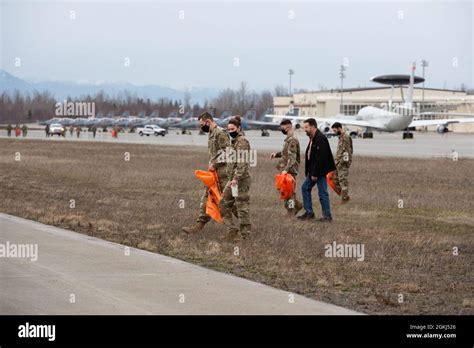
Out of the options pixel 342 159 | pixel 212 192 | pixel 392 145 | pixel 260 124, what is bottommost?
pixel 392 145

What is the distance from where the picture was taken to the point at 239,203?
14773 mm

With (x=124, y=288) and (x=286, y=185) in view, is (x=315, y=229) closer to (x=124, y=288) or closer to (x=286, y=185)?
(x=286, y=185)

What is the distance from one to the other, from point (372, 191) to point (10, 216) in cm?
1113

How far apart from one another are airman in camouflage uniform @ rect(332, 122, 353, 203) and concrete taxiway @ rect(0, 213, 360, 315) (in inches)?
329

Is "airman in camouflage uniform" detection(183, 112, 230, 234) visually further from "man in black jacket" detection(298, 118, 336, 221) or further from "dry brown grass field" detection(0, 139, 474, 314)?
"man in black jacket" detection(298, 118, 336, 221)

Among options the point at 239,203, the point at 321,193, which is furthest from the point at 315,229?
the point at 239,203

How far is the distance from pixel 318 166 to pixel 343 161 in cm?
367

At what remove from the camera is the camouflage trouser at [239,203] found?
48.4ft

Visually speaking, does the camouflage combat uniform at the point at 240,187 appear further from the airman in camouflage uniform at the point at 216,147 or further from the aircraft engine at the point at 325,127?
the aircraft engine at the point at 325,127

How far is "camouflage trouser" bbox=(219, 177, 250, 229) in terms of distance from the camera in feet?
48.4

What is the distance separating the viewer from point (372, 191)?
25.3m

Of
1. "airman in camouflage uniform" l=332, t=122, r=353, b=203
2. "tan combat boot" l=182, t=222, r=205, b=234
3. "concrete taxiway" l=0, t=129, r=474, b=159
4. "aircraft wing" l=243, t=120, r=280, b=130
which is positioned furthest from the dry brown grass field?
"aircraft wing" l=243, t=120, r=280, b=130

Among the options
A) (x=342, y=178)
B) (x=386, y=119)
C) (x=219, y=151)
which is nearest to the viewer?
(x=219, y=151)

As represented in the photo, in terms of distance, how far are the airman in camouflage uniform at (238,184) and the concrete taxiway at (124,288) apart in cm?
192
